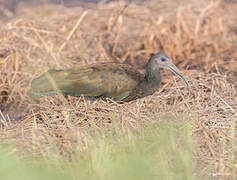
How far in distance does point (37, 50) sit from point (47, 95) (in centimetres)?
176

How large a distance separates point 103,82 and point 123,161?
2501mm

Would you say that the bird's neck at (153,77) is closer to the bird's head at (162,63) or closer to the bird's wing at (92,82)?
the bird's head at (162,63)

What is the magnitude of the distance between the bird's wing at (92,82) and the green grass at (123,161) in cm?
178

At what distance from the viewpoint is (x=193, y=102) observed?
6129 millimetres

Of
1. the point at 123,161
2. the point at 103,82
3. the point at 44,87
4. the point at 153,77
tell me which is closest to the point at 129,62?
the point at 153,77

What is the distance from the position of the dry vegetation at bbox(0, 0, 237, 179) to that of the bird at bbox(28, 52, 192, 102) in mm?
152

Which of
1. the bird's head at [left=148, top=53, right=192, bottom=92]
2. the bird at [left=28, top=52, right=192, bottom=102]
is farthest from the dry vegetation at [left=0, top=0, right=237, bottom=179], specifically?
the bird's head at [left=148, top=53, right=192, bottom=92]

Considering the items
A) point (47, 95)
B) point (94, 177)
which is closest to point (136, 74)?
point (47, 95)

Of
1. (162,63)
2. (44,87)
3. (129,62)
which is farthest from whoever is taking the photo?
(129,62)

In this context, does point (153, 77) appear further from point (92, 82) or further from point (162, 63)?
point (92, 82)

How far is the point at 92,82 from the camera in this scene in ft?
21.9

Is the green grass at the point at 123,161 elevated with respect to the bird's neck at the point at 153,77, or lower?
lower

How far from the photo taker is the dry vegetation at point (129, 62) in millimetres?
5305

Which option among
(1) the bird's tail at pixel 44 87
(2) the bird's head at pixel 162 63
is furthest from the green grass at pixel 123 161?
(2) the bird's head at pixel 162 63
